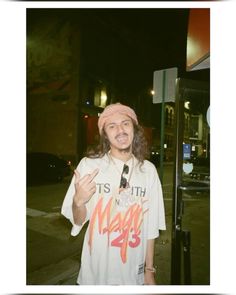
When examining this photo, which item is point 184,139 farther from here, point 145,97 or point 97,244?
point 145,97

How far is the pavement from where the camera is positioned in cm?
337

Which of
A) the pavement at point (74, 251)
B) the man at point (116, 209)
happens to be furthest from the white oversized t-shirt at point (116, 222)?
the pavement at point (74, 251)

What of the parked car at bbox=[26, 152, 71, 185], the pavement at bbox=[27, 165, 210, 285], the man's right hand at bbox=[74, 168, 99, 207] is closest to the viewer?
the man's right hand at bbox=[74, 168, 99, 207]

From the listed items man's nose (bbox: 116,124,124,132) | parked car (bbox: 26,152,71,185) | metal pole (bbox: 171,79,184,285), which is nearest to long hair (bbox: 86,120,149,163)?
man's nose (bbox: 116,124,124,132)

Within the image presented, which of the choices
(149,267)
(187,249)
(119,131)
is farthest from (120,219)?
(119,131)

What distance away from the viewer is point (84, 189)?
7.32 ft

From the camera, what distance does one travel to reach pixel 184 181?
7.98ft

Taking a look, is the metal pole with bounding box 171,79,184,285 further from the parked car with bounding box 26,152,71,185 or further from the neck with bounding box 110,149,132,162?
the parked car with bounding box 26,152,71,185

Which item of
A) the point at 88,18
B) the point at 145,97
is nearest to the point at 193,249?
the point at 88,18

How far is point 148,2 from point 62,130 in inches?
561

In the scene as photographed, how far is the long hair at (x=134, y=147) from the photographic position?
8.09 feet

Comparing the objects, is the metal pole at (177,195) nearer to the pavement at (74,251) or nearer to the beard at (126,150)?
the pavement at (74,251)

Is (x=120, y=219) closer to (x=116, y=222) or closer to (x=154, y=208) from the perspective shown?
(x=116, y=222)

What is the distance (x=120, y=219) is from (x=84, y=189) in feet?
1.25
